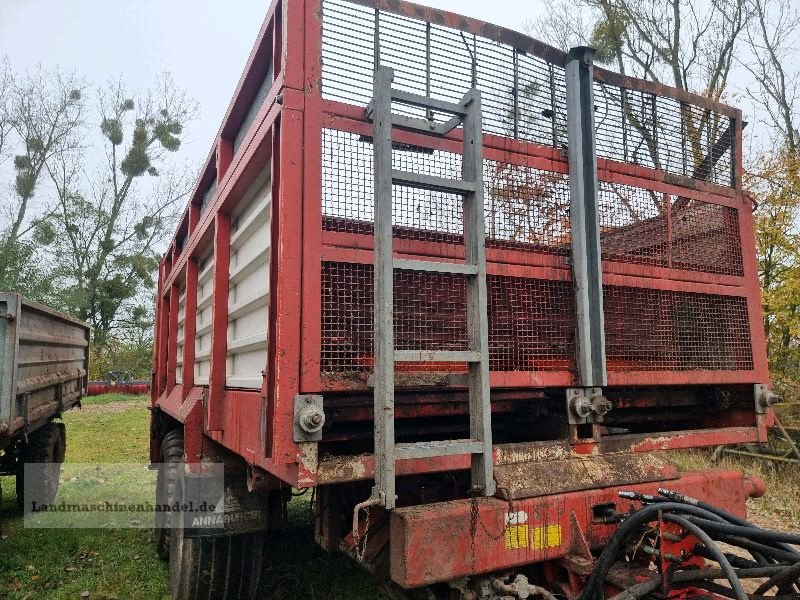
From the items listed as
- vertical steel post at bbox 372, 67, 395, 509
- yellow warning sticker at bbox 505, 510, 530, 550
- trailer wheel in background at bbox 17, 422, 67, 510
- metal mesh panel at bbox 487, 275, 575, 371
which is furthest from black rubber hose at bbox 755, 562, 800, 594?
trailer wheel in background at bbox 17, 422, 67, 510

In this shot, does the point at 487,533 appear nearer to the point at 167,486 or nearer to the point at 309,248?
the point at 309,248

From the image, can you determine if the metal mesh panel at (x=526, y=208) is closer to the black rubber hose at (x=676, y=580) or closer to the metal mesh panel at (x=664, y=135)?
the metal mesh panel at (x=664, y=135)

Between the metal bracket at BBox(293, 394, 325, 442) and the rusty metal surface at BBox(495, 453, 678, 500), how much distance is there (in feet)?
2.22

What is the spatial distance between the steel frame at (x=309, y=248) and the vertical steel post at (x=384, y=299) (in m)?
0.21

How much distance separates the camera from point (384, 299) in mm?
1835

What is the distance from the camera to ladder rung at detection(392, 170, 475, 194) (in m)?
1.93

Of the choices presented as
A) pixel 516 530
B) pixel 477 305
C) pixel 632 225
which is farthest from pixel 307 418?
pixel 632 225

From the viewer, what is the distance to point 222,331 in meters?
3.13

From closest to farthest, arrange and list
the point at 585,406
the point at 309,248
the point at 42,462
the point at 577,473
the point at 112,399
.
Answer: the point at 309,248
the point at 577,473
the point at 585,406
the point at 42,462
the point at 112,399

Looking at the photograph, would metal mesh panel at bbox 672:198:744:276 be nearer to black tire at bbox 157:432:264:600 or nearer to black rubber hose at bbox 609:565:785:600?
black rubber hose at bbox 609:565:785:600

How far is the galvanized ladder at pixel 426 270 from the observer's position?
181cm

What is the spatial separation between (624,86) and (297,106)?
5.41ft

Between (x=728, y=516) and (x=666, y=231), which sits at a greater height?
(x=666, y=231)

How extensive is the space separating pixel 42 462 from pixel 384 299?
6132 millimetres
